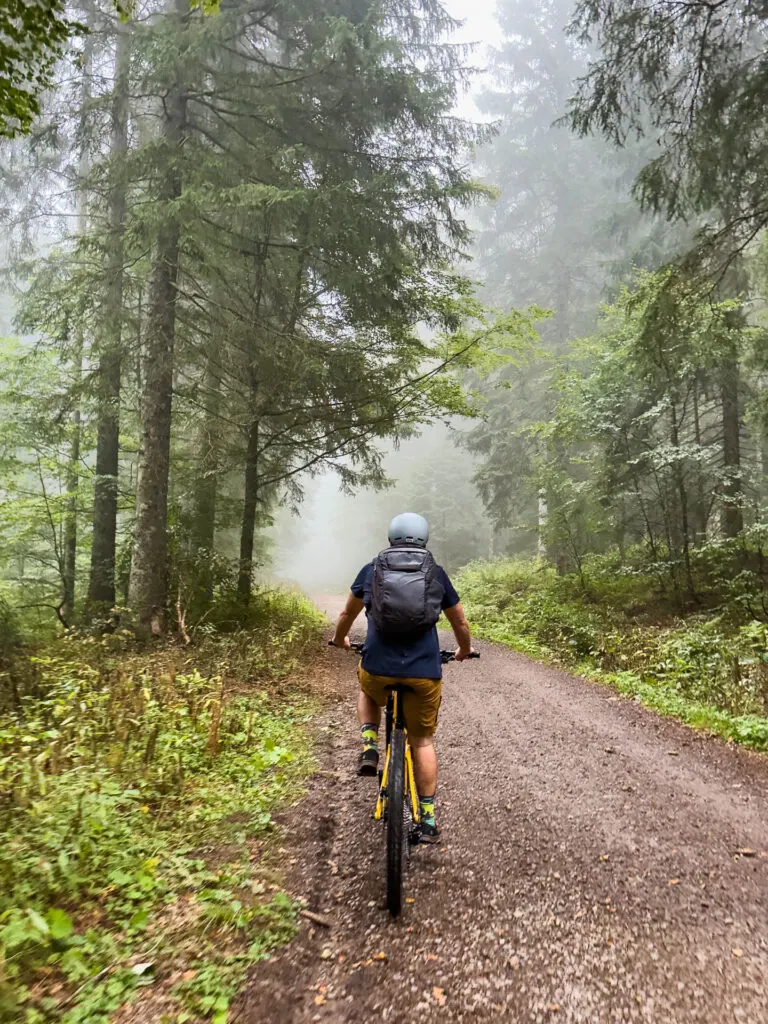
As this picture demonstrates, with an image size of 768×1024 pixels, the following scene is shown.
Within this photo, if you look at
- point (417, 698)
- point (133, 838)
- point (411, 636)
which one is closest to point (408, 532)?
point (411, 636)

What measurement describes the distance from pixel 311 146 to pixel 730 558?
31.6ft

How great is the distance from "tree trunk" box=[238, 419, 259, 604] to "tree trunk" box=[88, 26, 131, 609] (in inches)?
83.4

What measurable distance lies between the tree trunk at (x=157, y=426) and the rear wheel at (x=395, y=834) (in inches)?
230

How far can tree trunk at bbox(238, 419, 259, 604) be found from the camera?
966cm

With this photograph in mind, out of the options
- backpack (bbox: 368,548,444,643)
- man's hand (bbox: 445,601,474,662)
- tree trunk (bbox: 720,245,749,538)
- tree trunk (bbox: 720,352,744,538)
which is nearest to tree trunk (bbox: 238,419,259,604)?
man's hand (bbox: 445,601,474,662)

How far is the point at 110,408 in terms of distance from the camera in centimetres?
1001

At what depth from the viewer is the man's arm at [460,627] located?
3.40 m

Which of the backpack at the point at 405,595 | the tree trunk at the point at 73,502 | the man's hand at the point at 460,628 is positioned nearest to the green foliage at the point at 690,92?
the man's hand at the point at 460,628

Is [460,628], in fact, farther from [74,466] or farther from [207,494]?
[74,466]

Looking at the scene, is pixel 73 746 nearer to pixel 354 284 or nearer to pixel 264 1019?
pixel 264 1019

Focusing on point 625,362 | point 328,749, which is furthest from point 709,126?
point 328,749

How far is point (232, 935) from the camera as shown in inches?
98.0

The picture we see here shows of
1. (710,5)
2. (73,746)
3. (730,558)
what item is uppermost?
(710,5)

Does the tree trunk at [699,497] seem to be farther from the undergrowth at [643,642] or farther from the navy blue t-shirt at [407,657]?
the navy blue t-shirt at [407,657]
